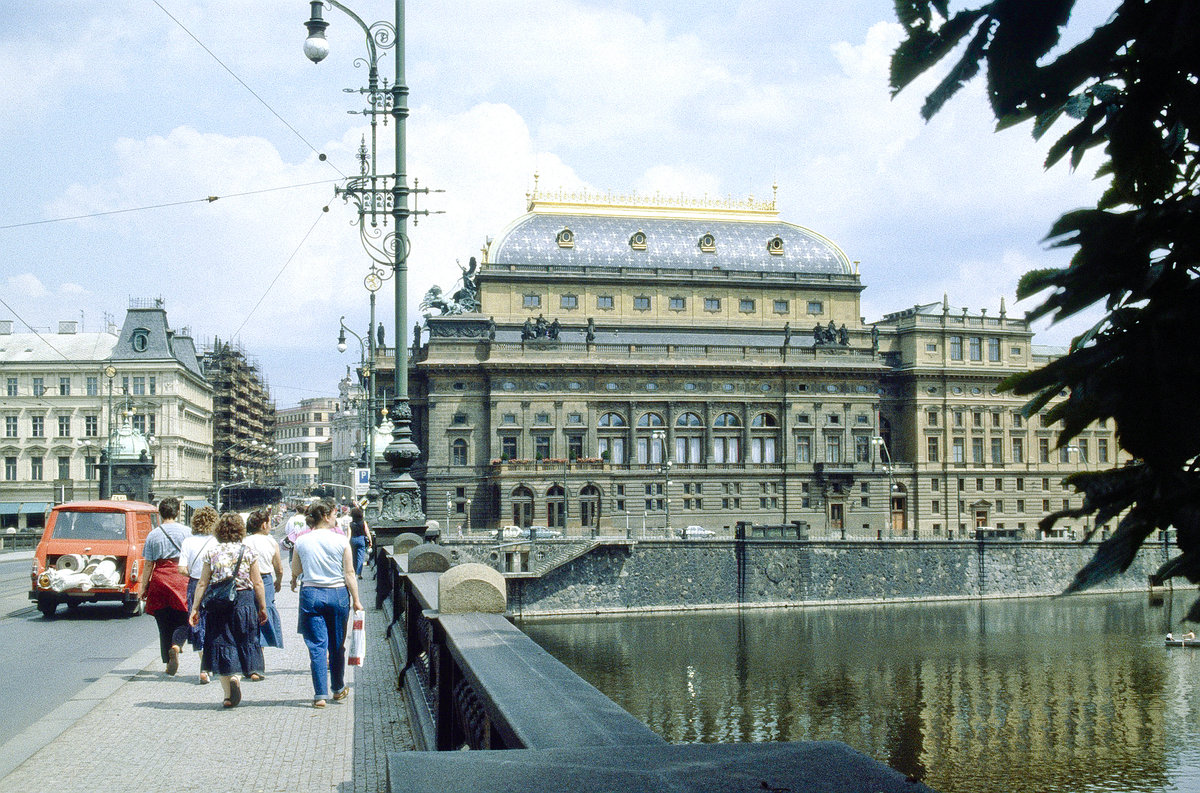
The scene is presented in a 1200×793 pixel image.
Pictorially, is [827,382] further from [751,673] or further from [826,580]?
[751,673]

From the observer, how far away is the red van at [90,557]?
65.5 ft

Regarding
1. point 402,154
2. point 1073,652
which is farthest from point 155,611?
point 1073,652

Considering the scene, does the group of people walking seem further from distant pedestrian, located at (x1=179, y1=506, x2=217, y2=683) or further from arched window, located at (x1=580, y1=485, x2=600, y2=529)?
arched window, located at (x1=580, y1=485, x2=600, y2=529)

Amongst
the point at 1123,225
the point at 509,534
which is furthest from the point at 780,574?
the point at 1123,225

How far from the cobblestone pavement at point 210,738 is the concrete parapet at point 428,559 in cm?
133

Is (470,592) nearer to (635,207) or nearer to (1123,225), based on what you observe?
(1123,225)

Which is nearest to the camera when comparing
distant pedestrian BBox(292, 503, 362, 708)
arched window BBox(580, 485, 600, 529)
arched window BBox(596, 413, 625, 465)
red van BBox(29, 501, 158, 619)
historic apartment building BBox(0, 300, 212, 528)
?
distant pedestrian BBox(292, 503, 362, 708)

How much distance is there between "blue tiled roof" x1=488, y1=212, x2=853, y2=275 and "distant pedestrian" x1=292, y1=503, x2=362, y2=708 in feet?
220

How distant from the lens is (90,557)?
66.1ft

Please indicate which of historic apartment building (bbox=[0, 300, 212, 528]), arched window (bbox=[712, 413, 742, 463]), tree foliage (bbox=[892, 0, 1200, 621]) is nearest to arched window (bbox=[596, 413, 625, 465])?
arched window (bbox=[712, 413, 742, 463])

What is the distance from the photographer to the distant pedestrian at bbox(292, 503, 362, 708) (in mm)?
10891

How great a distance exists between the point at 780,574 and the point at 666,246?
100ft

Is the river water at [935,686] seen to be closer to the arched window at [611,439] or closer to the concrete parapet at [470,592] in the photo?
the concrete parapet at [470,592]

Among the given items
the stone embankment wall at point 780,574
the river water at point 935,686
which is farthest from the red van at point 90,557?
the stone embankment wall at point 780,574
